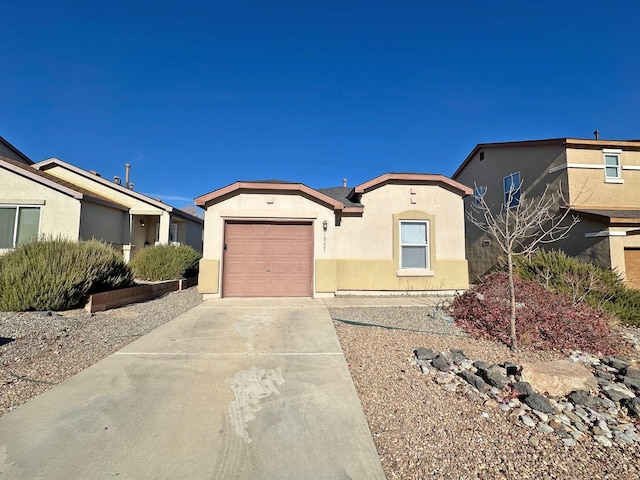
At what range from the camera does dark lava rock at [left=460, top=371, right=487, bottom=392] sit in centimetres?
374

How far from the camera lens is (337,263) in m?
10.2

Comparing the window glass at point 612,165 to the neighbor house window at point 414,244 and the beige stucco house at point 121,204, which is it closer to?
the neighbor house window at point 414,244

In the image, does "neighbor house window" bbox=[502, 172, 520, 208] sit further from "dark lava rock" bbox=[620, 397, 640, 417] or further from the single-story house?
the single-story house

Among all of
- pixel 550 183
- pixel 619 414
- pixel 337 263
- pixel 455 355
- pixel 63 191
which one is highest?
pixel 550 183

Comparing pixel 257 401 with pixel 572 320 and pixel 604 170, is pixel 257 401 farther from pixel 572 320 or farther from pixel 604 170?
pixel 604 170

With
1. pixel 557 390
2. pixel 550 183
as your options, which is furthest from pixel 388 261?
pixel 550 183

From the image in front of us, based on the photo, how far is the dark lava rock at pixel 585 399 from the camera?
3.58 metres

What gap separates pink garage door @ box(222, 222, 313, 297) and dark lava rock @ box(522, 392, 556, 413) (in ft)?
22.2

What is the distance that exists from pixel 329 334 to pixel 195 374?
8.05 feet

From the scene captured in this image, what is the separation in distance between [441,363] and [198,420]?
3191 mm

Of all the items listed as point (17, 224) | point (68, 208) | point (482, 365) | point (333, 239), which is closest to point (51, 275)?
point (68, 208)

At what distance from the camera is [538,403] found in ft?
11.1

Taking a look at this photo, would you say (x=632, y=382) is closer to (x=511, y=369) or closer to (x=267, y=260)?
(x=511, y=369)

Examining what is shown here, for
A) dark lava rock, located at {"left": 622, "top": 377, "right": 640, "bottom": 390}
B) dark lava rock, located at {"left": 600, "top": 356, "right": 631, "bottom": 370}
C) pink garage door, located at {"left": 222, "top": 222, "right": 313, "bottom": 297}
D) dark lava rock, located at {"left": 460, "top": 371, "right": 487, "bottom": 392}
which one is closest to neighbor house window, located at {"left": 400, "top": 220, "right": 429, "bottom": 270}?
pink garage door, located at {"left": 222, "top": 222, "right": 313, "bottom": 297}
